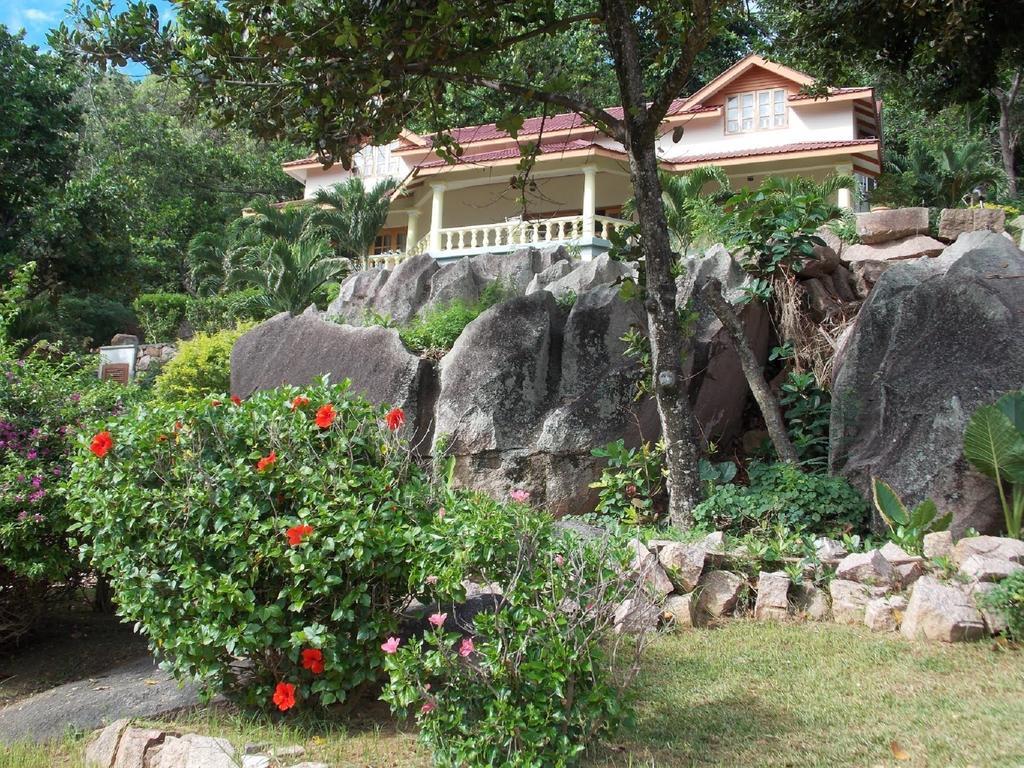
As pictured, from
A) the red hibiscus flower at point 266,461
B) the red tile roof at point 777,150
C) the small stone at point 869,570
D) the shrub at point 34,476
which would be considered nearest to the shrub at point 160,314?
the red tile roof at point 777,150

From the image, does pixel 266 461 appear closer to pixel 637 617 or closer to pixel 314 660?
pixel 314 660

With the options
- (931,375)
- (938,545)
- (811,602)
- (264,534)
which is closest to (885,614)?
(811,602)

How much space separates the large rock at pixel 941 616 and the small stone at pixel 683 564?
134 cm

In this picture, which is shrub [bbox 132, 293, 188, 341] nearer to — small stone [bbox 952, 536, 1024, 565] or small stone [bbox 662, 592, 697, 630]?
small stone [bbox 662, 592, 697, 630]

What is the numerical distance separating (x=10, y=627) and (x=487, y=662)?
4.45 metres

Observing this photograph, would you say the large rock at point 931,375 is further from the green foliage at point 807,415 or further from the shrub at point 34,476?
the shrub at point 34,476

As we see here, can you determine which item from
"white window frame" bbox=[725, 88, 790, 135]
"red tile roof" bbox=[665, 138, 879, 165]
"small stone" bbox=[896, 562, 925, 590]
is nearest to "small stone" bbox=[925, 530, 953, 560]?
"small stone" bbox=[896, 562, 925, 590]

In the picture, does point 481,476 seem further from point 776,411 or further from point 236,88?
point 236,88

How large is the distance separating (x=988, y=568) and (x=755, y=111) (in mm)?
21814

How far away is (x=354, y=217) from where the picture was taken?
23.8 metres

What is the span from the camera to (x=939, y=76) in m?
10.7

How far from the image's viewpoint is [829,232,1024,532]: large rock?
7395 millimetres

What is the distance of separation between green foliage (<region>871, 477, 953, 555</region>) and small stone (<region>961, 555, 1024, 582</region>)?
698 mm

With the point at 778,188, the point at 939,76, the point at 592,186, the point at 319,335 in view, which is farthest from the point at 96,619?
the point at 592,186
